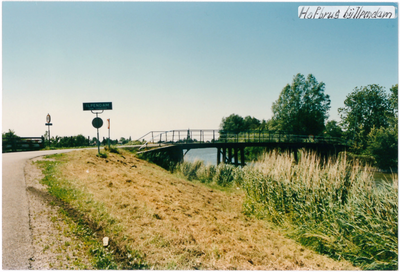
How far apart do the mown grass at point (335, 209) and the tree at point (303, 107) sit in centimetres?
2918

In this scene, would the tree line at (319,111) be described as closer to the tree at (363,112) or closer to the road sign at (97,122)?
the tree at (363,112)

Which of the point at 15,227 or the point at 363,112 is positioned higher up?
the point at 363,112

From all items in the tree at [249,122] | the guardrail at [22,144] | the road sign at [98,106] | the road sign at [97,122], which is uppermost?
the tree at [249,122]

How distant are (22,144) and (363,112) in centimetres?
3180

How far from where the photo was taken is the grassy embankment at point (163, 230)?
12.8 ft

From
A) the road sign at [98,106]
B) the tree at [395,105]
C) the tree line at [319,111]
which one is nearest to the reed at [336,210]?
the tree at [395,105]

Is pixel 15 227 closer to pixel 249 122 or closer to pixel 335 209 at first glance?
pixel 335 209

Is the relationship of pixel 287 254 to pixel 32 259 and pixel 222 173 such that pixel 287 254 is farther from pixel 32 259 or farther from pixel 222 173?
pixel 222 173

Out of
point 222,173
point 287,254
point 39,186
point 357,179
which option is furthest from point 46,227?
point 222,173

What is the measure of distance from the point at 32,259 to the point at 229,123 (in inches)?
2039

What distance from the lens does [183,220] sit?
5426 millimetres

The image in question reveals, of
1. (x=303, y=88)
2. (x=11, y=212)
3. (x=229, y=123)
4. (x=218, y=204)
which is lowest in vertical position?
(x=218, y=204)

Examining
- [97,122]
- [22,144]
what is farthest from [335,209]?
[22,144]

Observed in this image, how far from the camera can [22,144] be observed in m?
14.9
